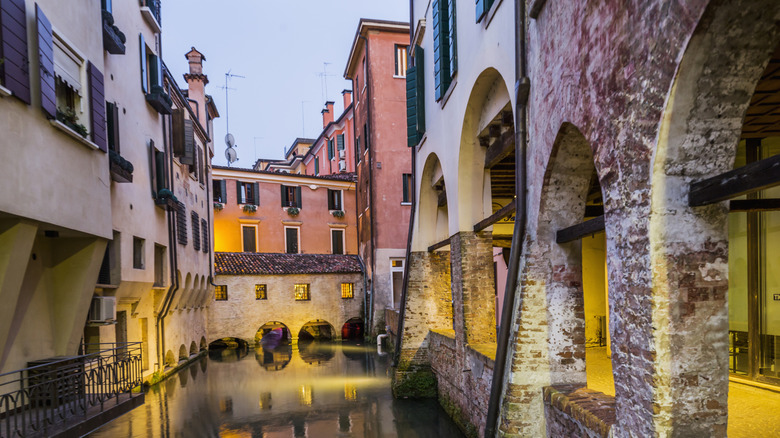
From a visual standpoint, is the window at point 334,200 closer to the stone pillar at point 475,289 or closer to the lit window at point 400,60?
the lit window at point 400,60

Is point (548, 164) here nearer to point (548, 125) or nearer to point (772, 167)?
point (548, 125)

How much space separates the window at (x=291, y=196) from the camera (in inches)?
1163

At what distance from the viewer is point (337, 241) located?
3039 cm

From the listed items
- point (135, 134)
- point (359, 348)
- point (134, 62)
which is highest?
point (134, 62)

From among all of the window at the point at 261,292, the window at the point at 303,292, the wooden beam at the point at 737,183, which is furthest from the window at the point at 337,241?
the wooden beam at the point at 737,183

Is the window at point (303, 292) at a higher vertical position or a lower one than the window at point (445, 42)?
lower

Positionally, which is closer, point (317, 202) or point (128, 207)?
point (128, 207)

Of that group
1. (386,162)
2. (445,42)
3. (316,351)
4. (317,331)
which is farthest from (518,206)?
(317,331)

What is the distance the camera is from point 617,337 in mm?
4270

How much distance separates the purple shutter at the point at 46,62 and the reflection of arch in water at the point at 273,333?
66.1ft

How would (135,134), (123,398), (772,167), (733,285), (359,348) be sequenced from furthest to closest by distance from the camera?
(359,348), (135,134), (123,398), (733,285), (772,167)

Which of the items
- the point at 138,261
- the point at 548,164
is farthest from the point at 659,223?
the point at 138,261

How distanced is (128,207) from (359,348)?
41.9 feet

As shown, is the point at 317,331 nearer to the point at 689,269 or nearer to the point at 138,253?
the point at 138,253
